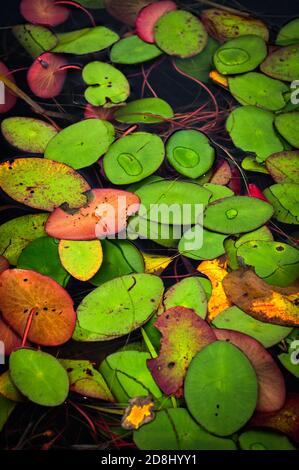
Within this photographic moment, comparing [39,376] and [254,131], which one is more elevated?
[254,131]

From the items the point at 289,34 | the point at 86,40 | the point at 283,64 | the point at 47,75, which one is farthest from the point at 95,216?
the point at 289,34

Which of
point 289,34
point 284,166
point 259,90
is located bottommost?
point 284,166

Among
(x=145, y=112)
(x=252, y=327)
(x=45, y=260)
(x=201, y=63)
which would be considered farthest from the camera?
(x=201, y=63)

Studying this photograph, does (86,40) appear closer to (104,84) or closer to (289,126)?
(104,84)

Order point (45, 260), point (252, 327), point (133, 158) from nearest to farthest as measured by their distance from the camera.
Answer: point (252, 327) < point (45, 260) < point (133, 158)

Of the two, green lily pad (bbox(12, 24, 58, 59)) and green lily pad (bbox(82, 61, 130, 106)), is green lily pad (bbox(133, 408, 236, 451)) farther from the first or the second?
green lily pad (bbox(12, 24, 58, 59))

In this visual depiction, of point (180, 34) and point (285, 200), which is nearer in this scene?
point (285, 200)
